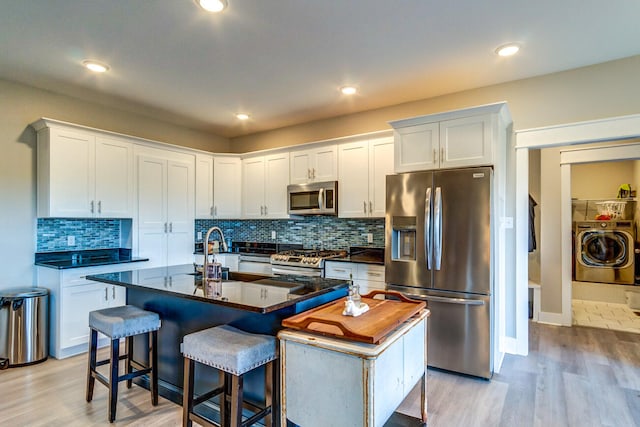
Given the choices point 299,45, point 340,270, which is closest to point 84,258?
point 340,270

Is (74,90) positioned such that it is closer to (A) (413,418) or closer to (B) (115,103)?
(B) (115,103)

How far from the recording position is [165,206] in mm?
4418

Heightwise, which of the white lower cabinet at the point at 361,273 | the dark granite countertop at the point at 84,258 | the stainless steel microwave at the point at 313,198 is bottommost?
the white lower cabinet at the point at 361,273

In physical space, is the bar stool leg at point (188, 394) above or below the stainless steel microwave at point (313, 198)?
below

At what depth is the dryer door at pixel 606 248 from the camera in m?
5.54

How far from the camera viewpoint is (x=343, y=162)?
166 inches

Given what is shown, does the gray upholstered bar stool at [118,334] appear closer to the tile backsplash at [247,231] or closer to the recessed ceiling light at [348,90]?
the tile backsplash at [247,231]

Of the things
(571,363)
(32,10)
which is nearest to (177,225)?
(32,10)

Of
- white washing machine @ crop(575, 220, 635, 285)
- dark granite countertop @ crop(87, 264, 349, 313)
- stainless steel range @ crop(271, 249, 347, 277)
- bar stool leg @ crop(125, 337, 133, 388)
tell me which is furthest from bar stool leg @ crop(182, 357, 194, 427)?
white washing machine @ crop(575, 220, 635, 285)

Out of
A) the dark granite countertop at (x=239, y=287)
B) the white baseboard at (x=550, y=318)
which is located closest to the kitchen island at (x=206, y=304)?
the dark granite countertop at (x=239, y=287)

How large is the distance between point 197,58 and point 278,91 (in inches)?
38.9

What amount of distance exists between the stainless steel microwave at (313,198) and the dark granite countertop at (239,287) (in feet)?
5.89

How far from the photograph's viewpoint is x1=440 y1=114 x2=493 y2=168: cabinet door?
2926 millimetres

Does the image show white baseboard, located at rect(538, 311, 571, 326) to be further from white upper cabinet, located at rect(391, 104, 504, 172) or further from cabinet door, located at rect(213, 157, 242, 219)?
cabinet door, located at rect(213, 157, 242, 219)
